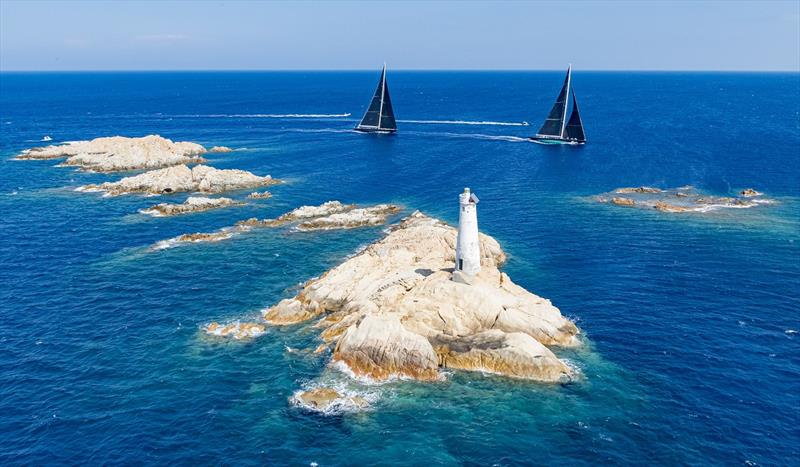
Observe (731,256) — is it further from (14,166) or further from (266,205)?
(14,166)

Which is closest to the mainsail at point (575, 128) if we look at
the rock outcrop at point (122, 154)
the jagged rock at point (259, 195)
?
the jagged rock at point (259, 195)

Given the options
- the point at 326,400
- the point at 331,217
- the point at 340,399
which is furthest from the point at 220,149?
the point at 340,399

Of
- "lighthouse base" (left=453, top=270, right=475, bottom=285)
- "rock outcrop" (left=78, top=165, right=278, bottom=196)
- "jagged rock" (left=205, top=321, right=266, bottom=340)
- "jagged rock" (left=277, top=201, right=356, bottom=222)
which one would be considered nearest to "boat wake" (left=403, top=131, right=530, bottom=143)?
"rock outcrop" (left=78, top=165, right=278, bottom=196)

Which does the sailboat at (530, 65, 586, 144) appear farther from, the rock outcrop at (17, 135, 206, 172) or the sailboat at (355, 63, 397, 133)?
the rock outcrop at (17, 135, 206, 172)

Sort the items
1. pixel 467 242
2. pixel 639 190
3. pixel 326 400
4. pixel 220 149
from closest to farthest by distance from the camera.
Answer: pixel 326 400, pixel 467 242, pixel 639 190, pixel 220 149

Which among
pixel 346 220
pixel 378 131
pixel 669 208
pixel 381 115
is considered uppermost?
pixel 381 115

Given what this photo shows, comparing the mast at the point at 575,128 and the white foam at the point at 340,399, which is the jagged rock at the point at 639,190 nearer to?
the mast at the point at 575,128

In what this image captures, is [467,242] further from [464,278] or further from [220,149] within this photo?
[220,149]
